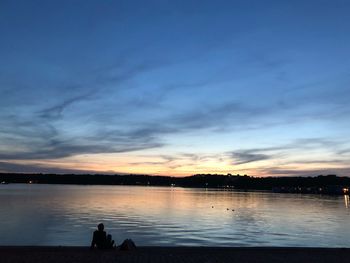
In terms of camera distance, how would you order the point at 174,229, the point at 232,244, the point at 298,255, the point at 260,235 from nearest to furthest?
the point at 298,255, the point at 232,244, the point at 260,235, the point at 174,229

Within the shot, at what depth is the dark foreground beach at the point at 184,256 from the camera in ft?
60.8

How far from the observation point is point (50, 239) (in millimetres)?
43312

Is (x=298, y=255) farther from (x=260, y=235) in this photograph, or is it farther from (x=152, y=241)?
(x=260, y=235)

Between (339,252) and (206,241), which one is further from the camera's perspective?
(206,241)

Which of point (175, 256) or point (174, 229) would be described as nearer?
point (175, 256)

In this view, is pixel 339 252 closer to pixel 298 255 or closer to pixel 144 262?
pixel 298 255

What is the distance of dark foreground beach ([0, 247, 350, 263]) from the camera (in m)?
18.5

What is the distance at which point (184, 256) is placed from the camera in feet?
64.7

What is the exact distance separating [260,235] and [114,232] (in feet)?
50.8

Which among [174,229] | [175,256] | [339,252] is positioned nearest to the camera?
[175,256]

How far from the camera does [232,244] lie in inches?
1619

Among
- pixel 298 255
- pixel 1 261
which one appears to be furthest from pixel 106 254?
pixel 298 255

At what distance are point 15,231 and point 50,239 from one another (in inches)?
327

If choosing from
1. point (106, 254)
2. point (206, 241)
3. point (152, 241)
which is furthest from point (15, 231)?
point (106, 254)
